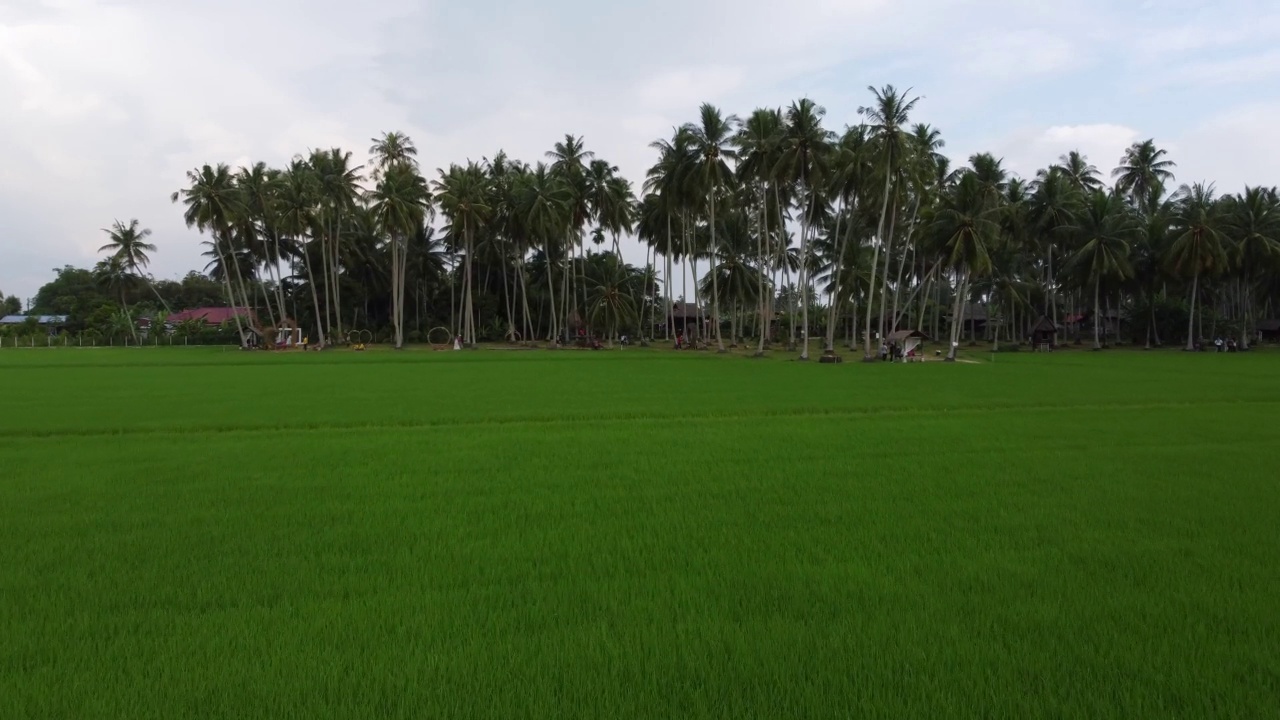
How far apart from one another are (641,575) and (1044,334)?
215 ft

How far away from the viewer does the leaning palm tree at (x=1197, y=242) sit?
52812 mm

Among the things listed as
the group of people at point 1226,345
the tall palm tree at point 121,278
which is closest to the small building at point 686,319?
the group of people at point 1226,345

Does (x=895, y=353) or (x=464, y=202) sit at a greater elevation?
(x=464, y=202)

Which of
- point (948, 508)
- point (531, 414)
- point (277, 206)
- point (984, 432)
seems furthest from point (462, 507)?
point (277, 206)

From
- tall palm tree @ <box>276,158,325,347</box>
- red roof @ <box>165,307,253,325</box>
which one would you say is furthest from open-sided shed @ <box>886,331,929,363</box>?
red roof @ <box>165,307,253,325</box>

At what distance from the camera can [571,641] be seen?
468cm

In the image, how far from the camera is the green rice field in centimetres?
411

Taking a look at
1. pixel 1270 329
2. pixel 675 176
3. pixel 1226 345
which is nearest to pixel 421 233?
pixel 675 176

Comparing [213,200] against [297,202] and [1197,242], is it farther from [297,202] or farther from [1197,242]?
[1197,242]

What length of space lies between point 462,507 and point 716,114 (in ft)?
146

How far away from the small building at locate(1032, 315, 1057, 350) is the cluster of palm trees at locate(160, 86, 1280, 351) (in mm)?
2841

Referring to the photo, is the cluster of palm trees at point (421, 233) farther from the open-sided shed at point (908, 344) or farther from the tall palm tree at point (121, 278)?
the open-sided shed at point (908, 344)

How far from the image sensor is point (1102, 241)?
55.0 meters

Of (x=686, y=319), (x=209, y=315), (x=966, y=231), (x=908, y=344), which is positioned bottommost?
(x=908, y=344)
